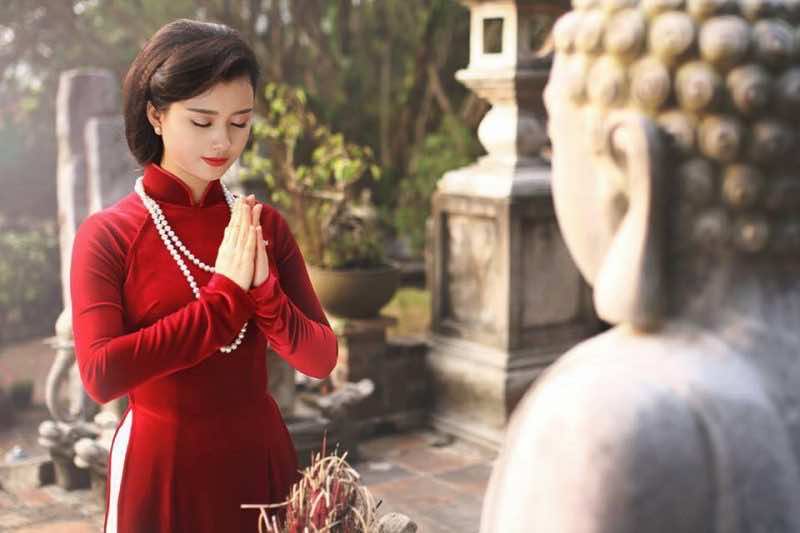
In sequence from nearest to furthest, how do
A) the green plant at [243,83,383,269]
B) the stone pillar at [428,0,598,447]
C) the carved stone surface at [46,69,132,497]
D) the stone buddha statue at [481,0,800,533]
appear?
1. the stone buddha statue at [481,0,800,533]
2. the carved stone surface at [46,69,132,497]
3. the stone pillar at [428,0,598,447]
4. the green plant at [243,83,383,269]

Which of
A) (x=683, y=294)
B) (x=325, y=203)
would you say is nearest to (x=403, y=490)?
(x=325, y=203)

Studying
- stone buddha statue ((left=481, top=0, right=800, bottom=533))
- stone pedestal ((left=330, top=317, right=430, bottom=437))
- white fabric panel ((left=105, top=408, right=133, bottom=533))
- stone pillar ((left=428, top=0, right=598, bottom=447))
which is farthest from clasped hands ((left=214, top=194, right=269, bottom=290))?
stone pedestal ((left=330, top=317, right=430, bottom=437))

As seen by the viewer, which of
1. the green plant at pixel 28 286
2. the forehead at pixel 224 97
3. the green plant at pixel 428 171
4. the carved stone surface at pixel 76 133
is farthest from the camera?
the green plant at pixel 428 171

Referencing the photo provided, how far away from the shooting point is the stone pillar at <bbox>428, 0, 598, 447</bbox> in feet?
17.9

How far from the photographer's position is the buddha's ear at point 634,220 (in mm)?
1265

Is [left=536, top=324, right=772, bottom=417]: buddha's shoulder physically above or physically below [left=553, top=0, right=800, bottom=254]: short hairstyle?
below

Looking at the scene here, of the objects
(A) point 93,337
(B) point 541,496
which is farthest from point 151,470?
(B) point 541,496

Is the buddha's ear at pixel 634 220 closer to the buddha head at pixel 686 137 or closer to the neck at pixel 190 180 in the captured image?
the buddha head at pixel 686 137

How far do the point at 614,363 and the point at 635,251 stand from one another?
5.6 inches

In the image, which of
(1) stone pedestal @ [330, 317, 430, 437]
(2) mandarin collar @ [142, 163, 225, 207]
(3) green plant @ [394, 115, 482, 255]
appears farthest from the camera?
(3) green plant @ [394, 115, 482, 255]

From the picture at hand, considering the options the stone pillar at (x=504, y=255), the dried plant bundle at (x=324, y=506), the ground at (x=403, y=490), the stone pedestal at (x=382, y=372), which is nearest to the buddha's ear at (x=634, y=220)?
the dried plant bundle at (x=324, y=506)

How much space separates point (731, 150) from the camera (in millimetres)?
1247

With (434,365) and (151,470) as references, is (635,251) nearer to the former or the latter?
(151,470)

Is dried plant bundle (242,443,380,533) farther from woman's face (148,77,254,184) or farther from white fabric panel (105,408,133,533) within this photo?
woman's face (148,77,254,184)
